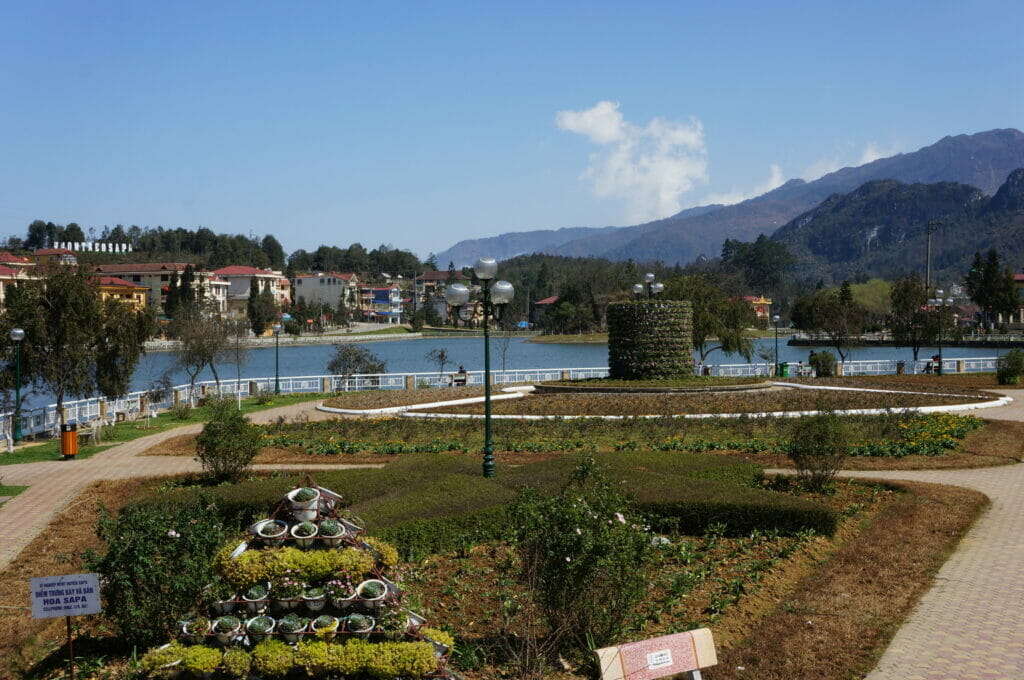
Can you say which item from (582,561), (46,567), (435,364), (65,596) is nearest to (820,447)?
(582,561)

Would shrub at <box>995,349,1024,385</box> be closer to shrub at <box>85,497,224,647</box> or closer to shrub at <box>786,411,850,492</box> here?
shrub at <box>786,411,850,492</box>

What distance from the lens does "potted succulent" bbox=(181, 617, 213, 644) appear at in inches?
219

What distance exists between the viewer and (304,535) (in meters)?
5.82

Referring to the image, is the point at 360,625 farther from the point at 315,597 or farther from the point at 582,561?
the point at 582,561

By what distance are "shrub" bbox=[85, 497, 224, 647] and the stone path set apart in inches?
153

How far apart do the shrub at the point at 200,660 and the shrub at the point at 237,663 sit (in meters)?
0.08

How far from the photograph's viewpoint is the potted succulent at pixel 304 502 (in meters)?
5.98

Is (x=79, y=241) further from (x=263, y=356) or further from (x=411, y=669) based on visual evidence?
(x=411, y=669)

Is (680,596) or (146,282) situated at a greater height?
(146,282)

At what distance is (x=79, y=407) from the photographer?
23.1 metres

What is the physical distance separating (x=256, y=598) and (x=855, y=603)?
5018 mm

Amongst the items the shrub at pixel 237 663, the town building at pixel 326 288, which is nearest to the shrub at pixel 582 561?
the shrub at pixel 237 663

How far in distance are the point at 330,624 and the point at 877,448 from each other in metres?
12.7

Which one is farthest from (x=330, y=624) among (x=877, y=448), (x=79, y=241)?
(x=79, y=241)
